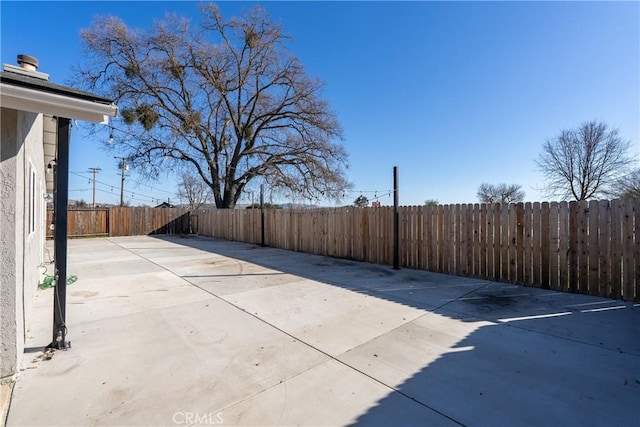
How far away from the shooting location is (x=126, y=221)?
56.1ft

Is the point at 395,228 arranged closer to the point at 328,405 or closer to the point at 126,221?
the point at 328,405

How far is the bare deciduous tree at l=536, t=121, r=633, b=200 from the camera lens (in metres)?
19.4

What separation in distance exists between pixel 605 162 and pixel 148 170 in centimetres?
3028

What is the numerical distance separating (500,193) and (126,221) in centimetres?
4038

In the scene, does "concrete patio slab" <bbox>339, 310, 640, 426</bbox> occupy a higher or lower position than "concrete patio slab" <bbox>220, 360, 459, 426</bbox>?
higher

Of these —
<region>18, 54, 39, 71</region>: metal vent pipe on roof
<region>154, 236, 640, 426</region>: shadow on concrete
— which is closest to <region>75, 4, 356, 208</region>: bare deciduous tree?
<region>18, 54, 39, 71</region>: metal vent pipe on roof

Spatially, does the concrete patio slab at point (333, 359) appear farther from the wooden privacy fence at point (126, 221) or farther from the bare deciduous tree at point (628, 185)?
the bare deciduous tree at point (628, 185)

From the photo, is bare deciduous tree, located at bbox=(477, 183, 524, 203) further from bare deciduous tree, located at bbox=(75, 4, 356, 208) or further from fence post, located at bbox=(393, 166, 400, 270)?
fence post, located at bbox=(393, 166, 400, 270)

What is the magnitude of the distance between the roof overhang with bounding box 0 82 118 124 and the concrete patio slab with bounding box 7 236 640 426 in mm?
2219

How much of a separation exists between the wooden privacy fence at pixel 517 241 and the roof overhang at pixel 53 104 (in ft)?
20.2

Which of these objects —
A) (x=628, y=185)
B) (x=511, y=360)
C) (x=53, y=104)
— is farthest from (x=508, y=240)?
(x=628, y=185)

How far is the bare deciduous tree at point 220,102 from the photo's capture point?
1588 cm

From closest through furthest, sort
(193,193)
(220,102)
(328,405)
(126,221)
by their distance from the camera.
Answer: (328,405) → (126,221) → (220,102) → (193,193)

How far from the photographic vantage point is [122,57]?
15875 millimetres
